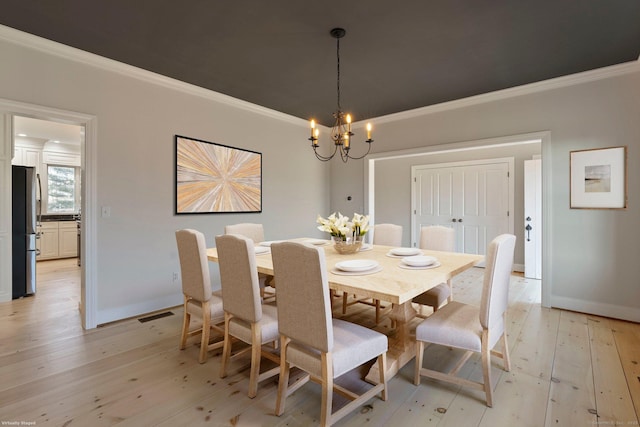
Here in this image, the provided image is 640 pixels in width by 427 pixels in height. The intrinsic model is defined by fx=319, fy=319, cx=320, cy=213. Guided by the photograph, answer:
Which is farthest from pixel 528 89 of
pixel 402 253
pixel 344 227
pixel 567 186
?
pixel 344 227

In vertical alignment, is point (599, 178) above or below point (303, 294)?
above

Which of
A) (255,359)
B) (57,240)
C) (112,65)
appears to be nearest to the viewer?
(255,359)

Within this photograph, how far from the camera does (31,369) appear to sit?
2.21 m

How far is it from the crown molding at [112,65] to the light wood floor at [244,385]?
95.0 inches

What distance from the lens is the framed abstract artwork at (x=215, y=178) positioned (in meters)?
3.55

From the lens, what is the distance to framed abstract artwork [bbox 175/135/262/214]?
3.55 meters

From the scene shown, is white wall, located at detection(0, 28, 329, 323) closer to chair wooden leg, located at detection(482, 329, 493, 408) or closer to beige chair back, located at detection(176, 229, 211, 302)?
beige chair back, located at detection(176, 229, 211, 302)

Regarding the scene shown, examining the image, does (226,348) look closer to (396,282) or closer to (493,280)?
(396,282)

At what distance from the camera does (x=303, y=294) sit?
1567mm

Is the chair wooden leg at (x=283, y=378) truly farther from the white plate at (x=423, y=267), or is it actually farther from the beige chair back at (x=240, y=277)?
the white plate at (x=423, y=267)

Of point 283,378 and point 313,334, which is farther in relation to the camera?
point 283,378

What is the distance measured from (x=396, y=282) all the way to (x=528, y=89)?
10.3 feet

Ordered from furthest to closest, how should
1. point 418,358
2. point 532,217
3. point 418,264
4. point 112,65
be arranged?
1. point 532,217
2. point 112,65
3. point 418,264
4. point 418,358

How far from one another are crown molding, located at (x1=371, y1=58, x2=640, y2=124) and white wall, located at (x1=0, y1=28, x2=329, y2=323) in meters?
2.36
